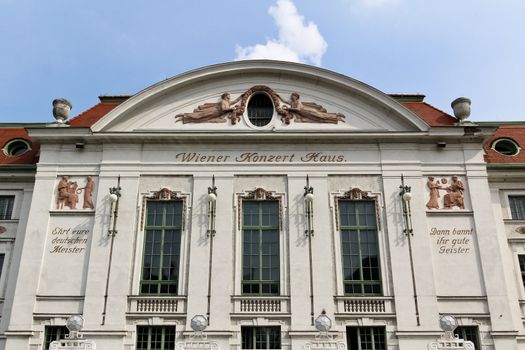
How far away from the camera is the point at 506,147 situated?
2786 centimetres

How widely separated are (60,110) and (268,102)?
952 centimetres

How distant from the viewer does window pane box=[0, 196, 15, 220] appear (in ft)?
85.3

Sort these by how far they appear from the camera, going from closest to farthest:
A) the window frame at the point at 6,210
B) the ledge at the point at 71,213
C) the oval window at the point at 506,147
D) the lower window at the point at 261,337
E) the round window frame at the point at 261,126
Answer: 1. the lower window at the point at 261,337
2. the ledge at the point at 71,213
3. the window frame at the point at 6,210
4. the round window frame at the point at 261,126
5. the oval window at the point at 506,147

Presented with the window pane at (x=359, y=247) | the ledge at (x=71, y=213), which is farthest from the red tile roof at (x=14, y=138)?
the window pane at (x=359, y=247)

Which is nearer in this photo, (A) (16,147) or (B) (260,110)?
(B) (260,110)

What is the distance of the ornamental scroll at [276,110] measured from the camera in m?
26.2

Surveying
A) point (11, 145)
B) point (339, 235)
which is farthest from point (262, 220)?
point (11, 145)

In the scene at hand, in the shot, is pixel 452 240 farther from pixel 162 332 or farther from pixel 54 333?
pixel 54 333

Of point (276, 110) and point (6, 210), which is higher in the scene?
point (276, 110)

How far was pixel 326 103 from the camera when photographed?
2661cm

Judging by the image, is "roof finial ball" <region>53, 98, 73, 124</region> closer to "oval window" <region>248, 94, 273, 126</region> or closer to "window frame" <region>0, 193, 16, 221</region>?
"window frame" <region>0, 193, 16, 221</region>

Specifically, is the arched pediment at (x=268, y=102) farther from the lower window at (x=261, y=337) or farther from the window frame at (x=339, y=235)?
the lower window at (x=261, y=337)

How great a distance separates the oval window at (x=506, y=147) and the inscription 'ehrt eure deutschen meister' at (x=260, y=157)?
7.99 m

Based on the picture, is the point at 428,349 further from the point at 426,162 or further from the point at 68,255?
the point at 68,255
